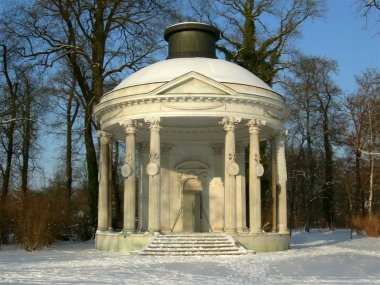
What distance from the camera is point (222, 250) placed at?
63.5 feet

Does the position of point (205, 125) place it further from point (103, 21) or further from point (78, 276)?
point (78, 276)

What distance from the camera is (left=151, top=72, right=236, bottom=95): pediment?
20766mm

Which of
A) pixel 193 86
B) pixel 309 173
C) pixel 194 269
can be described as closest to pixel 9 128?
pixel 193 86

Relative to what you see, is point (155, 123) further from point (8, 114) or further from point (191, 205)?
point (8, 114)

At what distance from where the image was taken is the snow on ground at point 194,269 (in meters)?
12.4

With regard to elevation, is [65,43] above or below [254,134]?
above

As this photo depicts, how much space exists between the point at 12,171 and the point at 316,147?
943 inches

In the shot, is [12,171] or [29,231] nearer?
[29,231]

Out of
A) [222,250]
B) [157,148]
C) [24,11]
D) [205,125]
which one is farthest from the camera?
[24,11]

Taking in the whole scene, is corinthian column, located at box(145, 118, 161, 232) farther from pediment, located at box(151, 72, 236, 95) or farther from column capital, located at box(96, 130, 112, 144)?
column capital, located at box(96, 130, 112, 144)

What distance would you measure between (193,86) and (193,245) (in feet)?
19.7

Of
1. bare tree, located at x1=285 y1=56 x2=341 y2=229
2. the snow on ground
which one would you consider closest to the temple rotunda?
the snow on ground

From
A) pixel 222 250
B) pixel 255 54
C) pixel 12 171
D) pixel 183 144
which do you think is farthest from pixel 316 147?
pixel 222 250

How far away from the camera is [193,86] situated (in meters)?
20.9
